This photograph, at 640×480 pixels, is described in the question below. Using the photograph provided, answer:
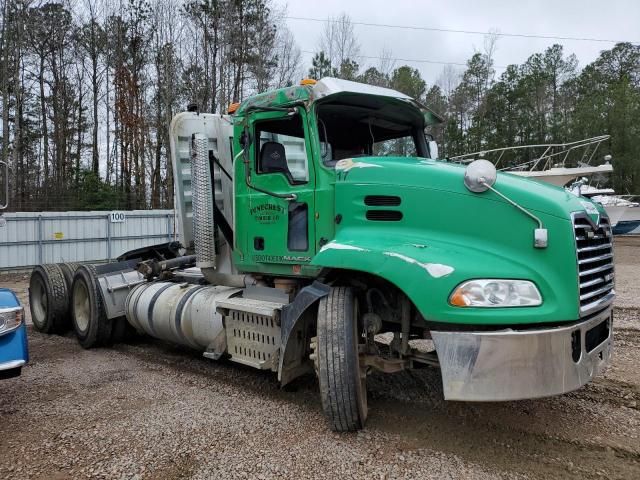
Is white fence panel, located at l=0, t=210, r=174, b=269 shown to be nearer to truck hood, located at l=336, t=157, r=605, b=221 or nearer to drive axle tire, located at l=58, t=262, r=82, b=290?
drive axle tire, located at l=58, t=262, r=82, b=290

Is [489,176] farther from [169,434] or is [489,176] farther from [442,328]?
[169,434]

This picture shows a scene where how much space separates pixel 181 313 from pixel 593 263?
13.6 feet

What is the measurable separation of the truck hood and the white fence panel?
13.7 meters

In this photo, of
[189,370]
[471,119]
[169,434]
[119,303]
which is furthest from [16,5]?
[471,119]

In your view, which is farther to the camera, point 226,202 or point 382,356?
point 226,202

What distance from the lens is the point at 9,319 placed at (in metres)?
4.11

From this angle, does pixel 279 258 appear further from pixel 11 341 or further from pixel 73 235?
pixel 73 235

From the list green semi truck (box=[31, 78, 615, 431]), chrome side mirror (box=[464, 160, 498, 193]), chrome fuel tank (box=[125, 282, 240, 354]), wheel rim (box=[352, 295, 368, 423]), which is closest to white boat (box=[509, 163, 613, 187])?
green semi truck (box=[31, 78, 615, 431])

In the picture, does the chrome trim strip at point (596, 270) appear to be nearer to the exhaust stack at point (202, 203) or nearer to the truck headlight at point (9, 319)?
the exhaust stack at point (202, 203)

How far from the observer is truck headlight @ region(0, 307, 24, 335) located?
13.4ft

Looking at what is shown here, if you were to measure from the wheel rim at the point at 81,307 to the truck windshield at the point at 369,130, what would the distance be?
4.33 metres

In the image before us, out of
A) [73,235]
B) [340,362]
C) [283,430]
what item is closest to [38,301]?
[283,430]

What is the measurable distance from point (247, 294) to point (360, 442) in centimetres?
199

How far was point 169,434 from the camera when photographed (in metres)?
4.21
